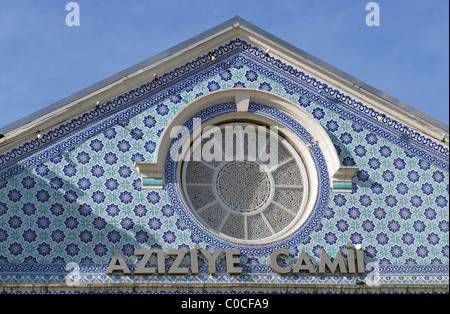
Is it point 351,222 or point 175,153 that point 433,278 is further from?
point 175,153

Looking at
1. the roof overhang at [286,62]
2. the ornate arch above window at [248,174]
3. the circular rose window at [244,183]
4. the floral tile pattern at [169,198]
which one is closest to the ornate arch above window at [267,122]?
the ornate arch above window at [248,174]

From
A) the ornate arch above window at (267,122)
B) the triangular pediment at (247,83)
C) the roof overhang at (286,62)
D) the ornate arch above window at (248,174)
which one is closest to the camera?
the ornate arch above window at (248,174)

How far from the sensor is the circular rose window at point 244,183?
2130 centimetres

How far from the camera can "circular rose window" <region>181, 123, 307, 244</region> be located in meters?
21.3

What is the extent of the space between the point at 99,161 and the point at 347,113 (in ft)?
15.4

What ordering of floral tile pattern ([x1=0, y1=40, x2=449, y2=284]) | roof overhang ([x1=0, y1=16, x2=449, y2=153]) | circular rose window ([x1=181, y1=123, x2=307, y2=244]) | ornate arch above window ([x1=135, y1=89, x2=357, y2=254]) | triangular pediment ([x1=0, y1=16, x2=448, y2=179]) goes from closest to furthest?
1. floral tile pattern ([x1=0, y1=40, x2=449, y2=284])
2. ornate arch above window ([x1=135, y1=89, x2=357, y2=254])
3. circular rose window ([x1=181, y1=123, x2=307, y2=244])
4. triangular pediment ([x1=0, y1=16, x2=448, y2=179])
5. roof overhang ([x1=0, y1=16, x2=449, y2=153])

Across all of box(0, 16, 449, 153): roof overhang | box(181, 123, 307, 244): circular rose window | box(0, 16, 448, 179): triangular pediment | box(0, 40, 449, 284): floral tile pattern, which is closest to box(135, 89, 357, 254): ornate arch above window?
box(181, 123, 307, 244): circular rose window

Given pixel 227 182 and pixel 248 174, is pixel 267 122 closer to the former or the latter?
pixel 248 174

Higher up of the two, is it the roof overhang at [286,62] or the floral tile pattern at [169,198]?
the roof overhang at [286,62]

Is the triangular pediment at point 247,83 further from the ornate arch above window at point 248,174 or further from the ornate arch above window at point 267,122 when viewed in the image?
the ornate arch above window at point 248,174

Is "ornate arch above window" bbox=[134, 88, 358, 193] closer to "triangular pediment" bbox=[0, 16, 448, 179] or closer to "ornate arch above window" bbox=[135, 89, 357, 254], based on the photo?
"ornate arch above window" bbox=[135, 89, 357, 254]
